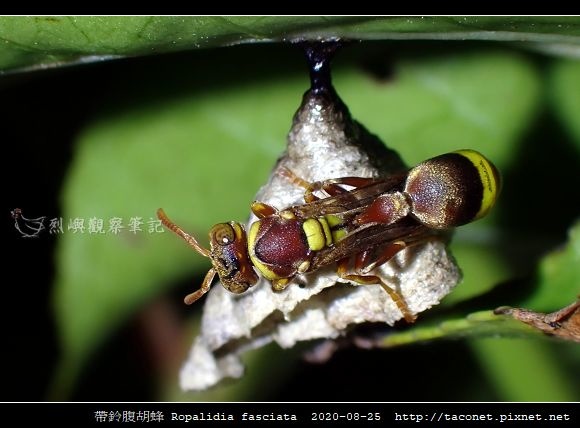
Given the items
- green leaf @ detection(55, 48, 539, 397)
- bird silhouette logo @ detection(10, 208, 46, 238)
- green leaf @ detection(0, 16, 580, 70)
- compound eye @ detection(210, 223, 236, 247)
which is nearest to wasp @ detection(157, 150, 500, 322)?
compound eye @ detection(210, 223, 236, 247)

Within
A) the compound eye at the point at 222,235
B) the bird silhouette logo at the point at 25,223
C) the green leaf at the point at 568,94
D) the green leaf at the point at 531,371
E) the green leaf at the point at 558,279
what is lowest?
the green leaf at the point at 531,371

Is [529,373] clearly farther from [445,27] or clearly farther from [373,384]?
[445,27]

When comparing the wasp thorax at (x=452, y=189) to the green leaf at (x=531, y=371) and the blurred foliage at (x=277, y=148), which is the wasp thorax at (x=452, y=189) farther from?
the green leaf at (x=531, y=371)

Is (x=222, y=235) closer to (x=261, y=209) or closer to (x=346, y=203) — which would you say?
(x=261, y=209)

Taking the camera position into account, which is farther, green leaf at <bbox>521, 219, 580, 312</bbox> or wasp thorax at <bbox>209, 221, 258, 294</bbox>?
wasp thorax at <bbox>209, 221, 258, 294</bbox>

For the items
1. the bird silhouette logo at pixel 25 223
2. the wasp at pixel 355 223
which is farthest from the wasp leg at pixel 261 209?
the bird silhouette logo at pixel 25 223

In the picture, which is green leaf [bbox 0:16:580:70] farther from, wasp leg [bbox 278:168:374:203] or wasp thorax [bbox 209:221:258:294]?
wasp thorax [bbox 209:221:258:294]
